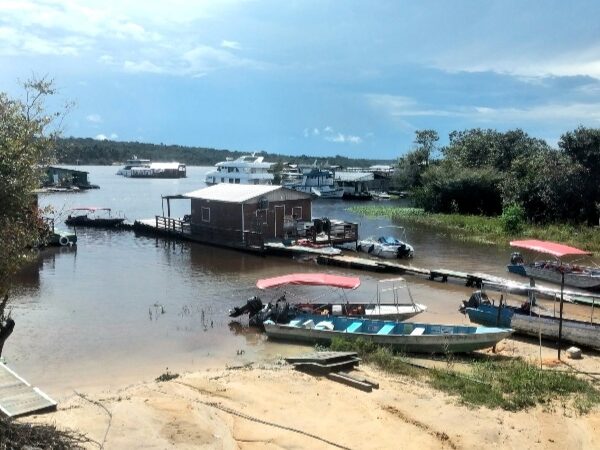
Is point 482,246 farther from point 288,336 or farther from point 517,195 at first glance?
point 288,336

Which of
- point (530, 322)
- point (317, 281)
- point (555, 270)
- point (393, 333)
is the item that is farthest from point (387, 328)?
point (555, 270)

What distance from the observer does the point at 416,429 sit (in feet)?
38.6

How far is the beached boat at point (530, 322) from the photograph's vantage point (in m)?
17.9

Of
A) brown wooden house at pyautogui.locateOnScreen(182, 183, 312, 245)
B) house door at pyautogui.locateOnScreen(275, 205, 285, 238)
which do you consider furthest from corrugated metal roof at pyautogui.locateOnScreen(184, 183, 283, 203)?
house door at pyautogui.locateOnScreen(275, 205, 285, 238)

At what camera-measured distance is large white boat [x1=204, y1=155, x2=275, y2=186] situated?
10994cm

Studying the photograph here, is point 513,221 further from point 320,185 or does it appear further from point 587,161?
point 320,185

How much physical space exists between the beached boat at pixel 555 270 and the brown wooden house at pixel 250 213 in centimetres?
1519

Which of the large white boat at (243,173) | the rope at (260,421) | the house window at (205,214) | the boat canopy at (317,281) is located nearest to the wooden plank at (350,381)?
the rope at (260,421)

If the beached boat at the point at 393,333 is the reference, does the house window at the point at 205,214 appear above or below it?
above

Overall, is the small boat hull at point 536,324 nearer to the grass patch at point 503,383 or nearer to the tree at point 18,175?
the grass patch at point 503,383

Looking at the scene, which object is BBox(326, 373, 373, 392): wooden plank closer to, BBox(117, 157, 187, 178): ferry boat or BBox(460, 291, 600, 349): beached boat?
BBox(460, 291, 600, 349): beached boat

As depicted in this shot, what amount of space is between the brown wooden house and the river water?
1.36 m

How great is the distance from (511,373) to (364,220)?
45.7 metres

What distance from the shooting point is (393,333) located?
708 inches
